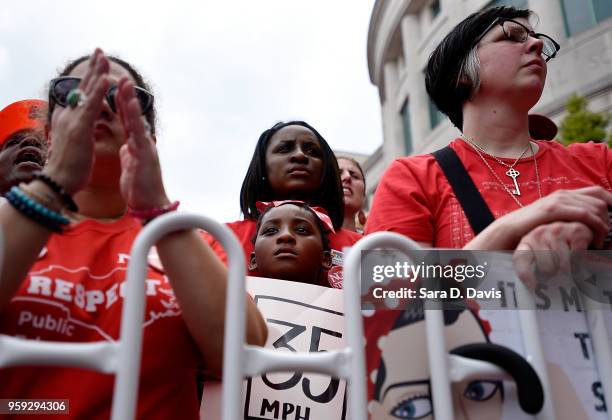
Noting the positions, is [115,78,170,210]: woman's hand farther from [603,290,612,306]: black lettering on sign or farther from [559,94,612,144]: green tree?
[559,94,612,144]: green tree

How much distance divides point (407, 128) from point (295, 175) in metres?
18.7

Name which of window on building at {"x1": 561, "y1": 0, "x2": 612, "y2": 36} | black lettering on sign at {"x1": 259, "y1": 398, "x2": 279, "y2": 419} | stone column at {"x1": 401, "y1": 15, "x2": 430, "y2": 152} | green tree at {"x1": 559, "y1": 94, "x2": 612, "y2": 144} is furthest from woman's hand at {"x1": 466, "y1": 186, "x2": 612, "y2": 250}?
stone column at {"x1": 401, "y1": 15, "x2": 430, "y2": 152}

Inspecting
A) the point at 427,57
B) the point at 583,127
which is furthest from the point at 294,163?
the point at 427,57

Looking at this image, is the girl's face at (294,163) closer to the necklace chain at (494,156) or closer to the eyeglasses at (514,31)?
the necklace chain at (494,156)

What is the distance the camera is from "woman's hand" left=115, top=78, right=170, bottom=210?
1.21 m

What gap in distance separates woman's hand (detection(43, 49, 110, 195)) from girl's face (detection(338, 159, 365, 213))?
286 centimetres

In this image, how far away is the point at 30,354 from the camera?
96cm

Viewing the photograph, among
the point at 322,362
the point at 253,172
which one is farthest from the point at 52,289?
the point at 253,172

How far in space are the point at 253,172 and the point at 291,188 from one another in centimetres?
28

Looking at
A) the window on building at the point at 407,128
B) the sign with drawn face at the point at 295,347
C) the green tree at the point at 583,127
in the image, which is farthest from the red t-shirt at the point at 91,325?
the window on building at the point at 407,128

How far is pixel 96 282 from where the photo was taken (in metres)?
1.30

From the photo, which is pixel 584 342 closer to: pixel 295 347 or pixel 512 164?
pixel 295 347

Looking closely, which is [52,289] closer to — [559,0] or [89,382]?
[89,382]

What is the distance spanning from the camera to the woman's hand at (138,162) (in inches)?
47.5
